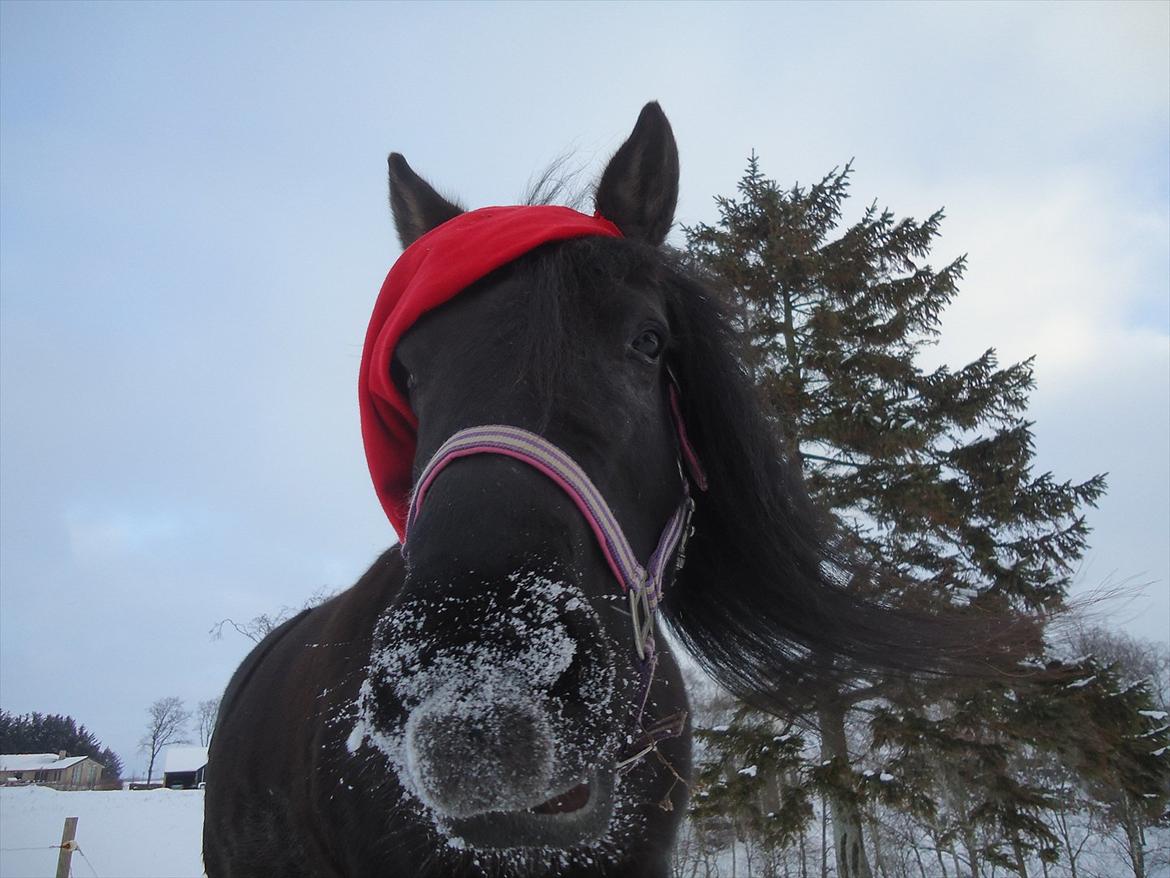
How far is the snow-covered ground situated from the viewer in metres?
13.8

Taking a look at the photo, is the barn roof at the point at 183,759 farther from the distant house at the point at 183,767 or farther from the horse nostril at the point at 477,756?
the horse nostril at the point at 477,756

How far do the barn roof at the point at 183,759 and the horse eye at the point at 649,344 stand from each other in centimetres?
5327

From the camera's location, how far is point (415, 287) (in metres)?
2.11

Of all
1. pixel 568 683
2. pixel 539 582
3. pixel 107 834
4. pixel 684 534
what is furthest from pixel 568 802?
pixel 107 834

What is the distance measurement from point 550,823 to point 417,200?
2.59m

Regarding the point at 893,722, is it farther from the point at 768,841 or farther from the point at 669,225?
the point at 669,225

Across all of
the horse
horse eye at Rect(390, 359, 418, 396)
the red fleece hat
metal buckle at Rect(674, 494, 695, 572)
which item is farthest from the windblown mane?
horse eye at Rect(390, 359, 418, 396)

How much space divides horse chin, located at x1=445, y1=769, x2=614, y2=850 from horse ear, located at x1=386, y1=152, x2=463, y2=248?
243 centimetres

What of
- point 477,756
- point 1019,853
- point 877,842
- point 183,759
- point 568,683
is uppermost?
point 183,759

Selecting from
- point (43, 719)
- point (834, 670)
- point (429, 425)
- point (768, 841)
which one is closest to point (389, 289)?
point (429, 425)

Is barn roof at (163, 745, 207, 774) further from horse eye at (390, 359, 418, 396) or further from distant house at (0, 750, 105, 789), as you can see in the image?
horse eye at (390, 359, 418, 396)

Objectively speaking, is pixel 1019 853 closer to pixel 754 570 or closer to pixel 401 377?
pixel 754 570

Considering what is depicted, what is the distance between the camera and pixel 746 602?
2.76 m

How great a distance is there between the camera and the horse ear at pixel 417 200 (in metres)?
3.06
